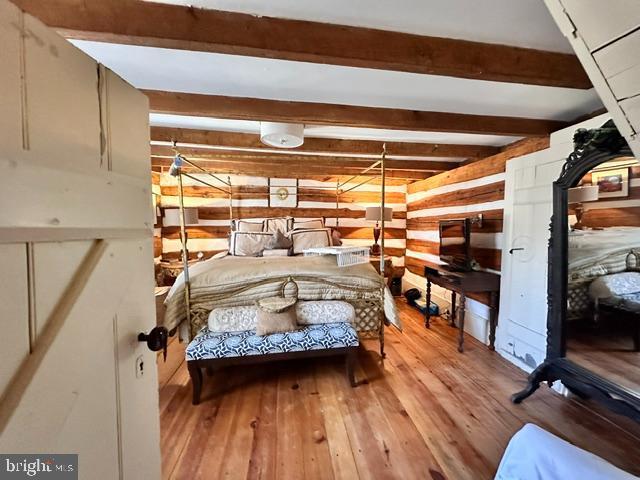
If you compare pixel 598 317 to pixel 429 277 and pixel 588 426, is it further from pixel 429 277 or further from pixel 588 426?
pixel 429 277

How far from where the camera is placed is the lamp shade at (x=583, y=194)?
162 centimetres

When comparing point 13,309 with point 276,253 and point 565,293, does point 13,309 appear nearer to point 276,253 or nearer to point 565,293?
point 565,293

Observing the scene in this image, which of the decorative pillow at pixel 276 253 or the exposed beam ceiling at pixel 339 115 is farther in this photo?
the decorative pillow at pixel 276 253

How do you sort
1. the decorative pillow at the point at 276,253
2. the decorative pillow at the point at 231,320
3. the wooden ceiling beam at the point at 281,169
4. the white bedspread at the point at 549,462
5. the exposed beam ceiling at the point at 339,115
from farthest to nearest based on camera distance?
the wooden ceiling beam at the point at 281,169
the decorative pillow at the point at 276,253
the decorative pillow at the point at 231,320
the exposed beam ceiling at the point at 339,115
the white bedspread at the point at 549,462

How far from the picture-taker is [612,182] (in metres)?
1.54

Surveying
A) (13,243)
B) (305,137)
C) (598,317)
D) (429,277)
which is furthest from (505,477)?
(305,137)

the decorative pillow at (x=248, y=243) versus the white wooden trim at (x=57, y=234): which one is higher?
the white wooden trim at (x=57, y=234)

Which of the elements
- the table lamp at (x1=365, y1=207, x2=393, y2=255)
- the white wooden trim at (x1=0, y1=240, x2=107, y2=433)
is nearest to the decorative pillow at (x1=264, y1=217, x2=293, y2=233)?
the table lamp at (x1=365, y1=207, x2=393, y2=255)

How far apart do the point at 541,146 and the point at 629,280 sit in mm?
1424

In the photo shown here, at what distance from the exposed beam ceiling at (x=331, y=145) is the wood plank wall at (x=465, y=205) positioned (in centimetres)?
26

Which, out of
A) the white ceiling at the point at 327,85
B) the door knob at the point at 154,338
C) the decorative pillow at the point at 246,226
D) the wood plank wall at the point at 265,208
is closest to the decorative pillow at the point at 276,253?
the decorative pillow at the point at 246,226

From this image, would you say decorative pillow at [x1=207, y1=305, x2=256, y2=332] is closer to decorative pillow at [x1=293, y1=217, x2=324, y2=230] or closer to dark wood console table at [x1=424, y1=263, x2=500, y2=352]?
dark wood console table at [x1=424, y1=263, x2=500, y2=352]

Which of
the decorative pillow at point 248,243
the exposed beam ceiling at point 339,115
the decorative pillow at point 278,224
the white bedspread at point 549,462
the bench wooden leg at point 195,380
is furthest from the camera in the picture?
the decorative pillow at point 278,224

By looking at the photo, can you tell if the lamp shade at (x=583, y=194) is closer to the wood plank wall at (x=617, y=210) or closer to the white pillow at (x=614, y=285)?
the wood plank wall at (x=617, y=210)
